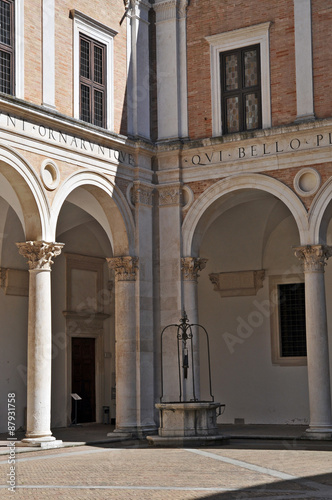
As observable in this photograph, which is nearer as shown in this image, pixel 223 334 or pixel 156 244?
pixel 156 244

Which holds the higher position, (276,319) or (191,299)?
(191,299)

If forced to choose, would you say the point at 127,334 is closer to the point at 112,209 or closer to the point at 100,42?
the point at 112,209

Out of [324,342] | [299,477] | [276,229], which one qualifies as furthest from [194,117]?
[299,477]

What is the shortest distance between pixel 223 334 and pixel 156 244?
4.26 m

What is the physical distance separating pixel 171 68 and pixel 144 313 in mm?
5823

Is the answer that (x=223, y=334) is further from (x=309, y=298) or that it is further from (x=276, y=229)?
(x=309, y=298)

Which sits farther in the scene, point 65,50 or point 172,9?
point 172,9

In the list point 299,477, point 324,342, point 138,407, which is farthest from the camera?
point 138,407

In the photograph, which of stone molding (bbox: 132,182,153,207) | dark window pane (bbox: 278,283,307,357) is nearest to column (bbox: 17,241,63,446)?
stone molding (bbox: 132,182,153,207)

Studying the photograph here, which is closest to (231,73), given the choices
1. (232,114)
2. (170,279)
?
(232,114)

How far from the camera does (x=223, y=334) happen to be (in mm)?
21938

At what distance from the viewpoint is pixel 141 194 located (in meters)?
18.6

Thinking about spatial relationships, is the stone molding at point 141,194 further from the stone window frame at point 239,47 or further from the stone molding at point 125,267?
the stone window frame at point 239,47

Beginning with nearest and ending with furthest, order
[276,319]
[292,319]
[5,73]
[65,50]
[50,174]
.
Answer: [5,73], [50,174], [65,50], [292,319], [276,319]
